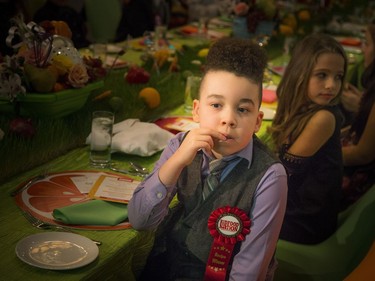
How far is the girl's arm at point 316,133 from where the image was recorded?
2102mm

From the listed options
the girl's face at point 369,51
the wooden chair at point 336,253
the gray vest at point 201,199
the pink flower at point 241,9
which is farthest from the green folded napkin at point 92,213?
the pink flower at point 241,9

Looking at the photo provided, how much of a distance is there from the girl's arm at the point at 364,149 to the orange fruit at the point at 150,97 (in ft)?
3.17

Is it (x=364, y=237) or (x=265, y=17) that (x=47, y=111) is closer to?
(x=364, y=237)

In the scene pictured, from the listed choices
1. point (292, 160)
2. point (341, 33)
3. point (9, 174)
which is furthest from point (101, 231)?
point (341, 33)

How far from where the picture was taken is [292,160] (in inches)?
84.3

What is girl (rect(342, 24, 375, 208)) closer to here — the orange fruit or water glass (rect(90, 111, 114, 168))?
the orange fruit

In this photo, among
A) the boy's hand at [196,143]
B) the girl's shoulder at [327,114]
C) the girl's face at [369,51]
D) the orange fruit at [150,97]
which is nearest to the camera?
the boy's hand at [196,143]

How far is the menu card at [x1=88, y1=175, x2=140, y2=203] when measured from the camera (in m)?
1.68

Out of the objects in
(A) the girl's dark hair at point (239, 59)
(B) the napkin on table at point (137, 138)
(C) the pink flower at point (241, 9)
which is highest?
(A) the girl's dark hair at point (239, 59)

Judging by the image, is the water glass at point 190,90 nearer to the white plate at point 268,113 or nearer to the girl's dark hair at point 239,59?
the white plate at point 268,113

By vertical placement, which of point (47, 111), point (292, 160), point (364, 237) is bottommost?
point (364, 237)

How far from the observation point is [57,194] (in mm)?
1682

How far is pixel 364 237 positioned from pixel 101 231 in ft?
3.23

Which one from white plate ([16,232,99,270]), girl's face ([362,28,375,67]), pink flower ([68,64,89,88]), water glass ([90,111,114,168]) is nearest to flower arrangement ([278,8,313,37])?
girl's face ([362,28,375,67])
